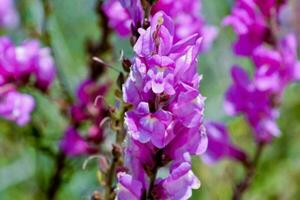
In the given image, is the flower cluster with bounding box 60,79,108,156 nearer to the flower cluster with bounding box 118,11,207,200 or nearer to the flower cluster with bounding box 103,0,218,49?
the flower cluster with bounding box 103,0,218,49

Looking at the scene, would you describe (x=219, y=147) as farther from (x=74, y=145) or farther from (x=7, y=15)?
(x=7, y=15)

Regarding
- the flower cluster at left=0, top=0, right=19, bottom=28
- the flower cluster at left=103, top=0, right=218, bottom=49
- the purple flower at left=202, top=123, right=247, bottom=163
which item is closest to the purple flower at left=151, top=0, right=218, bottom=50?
the flower cluster at left=103, top=0, right=218, bottom=49

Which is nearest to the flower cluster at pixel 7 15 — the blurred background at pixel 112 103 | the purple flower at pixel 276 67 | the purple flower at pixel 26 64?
the blurred background at pixel 112 103

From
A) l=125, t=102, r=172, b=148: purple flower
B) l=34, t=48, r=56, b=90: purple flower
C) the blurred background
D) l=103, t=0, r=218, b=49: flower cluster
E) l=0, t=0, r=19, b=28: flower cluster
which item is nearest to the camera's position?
l=125, t=102, r=172, b=148: purple flower

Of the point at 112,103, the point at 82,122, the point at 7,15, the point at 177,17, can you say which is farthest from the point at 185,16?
the point at 7,15

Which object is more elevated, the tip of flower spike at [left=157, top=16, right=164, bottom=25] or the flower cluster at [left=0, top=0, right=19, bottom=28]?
the tip of flower spike at [left=157, top=16, right=164, bottom=25]

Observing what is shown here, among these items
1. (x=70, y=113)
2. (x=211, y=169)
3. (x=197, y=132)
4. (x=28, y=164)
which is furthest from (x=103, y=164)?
(x=28, y=164)
